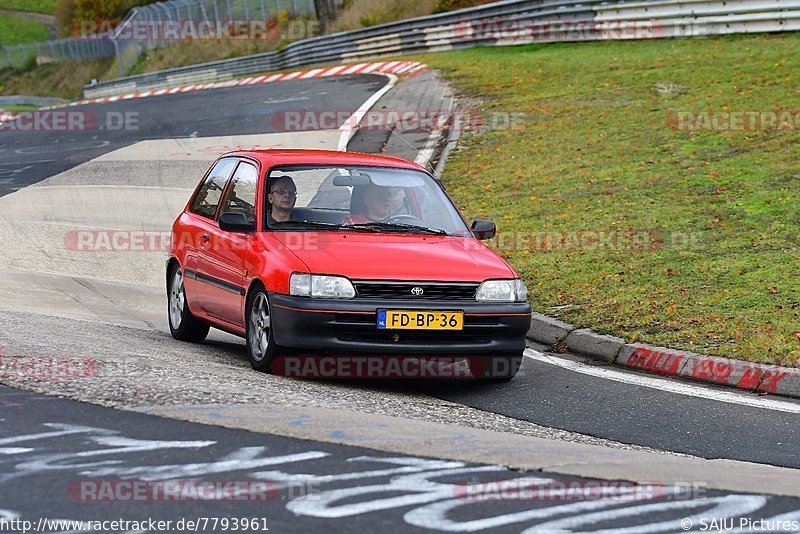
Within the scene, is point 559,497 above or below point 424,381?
above

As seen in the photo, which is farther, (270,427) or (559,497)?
(270,427)

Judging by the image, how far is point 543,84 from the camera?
2697 centimetres

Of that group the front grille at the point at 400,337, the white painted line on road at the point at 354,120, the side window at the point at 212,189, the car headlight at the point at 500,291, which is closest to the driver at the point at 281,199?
the side window at the point at 212,189

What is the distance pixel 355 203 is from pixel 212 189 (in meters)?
1.67

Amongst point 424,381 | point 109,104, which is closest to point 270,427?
point 424,381

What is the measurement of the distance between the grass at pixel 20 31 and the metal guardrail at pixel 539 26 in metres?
64.8

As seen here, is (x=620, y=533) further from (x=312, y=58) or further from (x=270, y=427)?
(x=312, y=58)

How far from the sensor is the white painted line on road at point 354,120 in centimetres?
2327

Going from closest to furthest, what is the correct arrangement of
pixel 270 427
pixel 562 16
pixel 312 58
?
pixel 270 427 → pixel 562 16 → pixel 312 58

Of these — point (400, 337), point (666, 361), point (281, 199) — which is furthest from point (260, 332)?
point (666, 361)

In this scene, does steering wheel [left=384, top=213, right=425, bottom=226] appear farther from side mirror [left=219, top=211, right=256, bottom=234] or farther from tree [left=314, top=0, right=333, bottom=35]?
tree [left=314, top=0, right=333, bottom=35]

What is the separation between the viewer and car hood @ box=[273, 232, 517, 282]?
28.3 feet

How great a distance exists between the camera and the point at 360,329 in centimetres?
850

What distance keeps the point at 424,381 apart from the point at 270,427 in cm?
297
